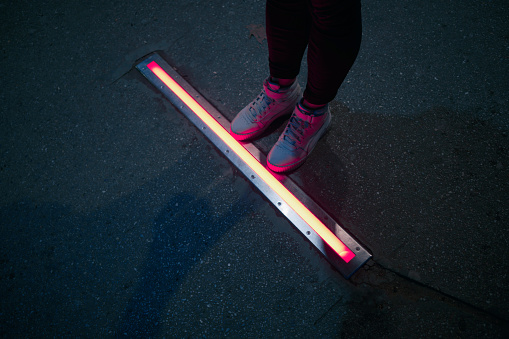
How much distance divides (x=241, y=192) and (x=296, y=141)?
46cm

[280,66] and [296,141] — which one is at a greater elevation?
[280,66]

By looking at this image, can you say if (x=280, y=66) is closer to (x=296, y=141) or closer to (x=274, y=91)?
(x=274, y=91)

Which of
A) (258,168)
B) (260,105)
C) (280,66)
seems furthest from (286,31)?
(258,168)

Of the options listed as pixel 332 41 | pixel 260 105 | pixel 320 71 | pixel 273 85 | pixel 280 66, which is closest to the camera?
pixel 332 41

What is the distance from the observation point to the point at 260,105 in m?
1.62

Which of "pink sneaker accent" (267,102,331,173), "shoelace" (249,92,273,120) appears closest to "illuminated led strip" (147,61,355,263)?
"pink sneaker accent" (267,102,331,173)

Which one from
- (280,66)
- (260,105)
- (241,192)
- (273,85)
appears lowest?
(241,192)

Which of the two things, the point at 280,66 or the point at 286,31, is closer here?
the point at 286,31

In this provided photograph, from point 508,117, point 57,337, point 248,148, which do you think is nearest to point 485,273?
point 508,117

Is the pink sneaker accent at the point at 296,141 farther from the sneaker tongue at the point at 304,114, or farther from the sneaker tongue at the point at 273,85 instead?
the sneaker tongue at the point at 273,85

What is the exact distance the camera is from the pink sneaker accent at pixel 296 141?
58.7 inches

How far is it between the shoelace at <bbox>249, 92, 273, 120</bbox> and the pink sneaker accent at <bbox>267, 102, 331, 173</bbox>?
19 centimetres

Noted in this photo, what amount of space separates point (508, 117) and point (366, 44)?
1.04m

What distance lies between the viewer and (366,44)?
202cm
